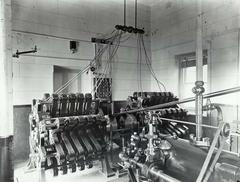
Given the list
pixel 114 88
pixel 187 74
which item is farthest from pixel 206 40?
pixel 114 88

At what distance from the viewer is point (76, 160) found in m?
3.00

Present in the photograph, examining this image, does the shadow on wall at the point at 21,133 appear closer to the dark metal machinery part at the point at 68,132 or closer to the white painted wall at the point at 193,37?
the dark metal machinery part at the point at 68,132

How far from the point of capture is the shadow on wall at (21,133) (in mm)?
4305

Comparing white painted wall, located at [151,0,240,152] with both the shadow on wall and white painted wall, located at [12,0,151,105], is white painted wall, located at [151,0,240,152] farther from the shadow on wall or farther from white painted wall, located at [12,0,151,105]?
the shadow on wall

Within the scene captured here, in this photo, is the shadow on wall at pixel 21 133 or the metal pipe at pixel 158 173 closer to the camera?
the metal pipe at pixel 158 173

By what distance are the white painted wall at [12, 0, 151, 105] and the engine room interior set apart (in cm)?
2

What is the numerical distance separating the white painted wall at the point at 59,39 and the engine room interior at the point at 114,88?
0.02m

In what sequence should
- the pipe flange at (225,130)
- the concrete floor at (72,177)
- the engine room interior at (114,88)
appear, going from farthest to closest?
the concrete floor at (72,177), the engine room interior at (114,88), the pipe flange at (225,130)

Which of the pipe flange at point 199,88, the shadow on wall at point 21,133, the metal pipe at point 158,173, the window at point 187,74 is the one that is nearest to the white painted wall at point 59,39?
the shadow on wall at point 21,133

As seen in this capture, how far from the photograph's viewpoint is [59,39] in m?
4.97

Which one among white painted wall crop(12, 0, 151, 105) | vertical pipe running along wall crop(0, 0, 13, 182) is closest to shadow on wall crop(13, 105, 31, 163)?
white painted wall crop(12, 0, 151, 105)

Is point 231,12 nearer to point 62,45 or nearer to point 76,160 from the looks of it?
point 62,45

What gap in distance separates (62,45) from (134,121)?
273 cm

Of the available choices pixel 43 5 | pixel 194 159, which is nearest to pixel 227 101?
pixel 194 159
